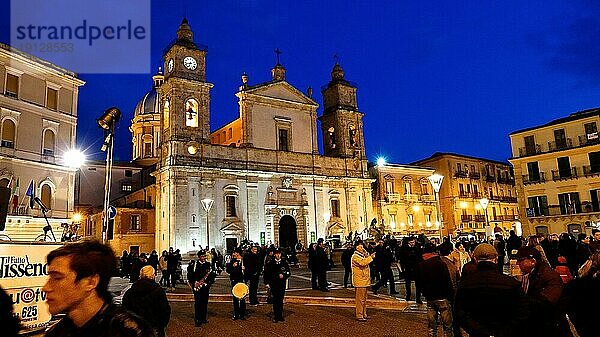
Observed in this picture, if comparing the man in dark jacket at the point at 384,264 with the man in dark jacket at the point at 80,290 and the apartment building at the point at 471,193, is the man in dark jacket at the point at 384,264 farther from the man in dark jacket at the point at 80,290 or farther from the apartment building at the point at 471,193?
the apartment building at the point at 471,193

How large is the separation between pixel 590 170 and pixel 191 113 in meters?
32.9

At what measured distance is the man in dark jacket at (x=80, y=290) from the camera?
8.11 ft

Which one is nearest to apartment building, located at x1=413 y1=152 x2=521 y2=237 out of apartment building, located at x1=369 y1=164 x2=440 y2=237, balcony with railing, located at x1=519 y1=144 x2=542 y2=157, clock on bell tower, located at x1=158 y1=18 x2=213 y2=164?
apartment building, located at x1=369 y1=164 x2=440 y2=237

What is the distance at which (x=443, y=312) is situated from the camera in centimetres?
791

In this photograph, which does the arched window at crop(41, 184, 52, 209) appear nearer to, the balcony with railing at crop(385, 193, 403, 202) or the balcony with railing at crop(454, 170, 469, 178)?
the balcony with railing at crop(385, 193, 403, 202)

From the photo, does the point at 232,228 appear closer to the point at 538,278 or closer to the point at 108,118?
the point at 108,118

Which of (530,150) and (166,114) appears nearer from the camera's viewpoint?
(166,114)

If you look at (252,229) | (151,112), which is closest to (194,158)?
(252,229)

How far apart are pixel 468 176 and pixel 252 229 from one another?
32.5 meters

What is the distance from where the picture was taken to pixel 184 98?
1490 inches

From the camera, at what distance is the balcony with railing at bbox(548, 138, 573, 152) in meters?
38.5

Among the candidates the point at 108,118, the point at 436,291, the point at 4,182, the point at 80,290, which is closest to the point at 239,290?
the point at 436,291

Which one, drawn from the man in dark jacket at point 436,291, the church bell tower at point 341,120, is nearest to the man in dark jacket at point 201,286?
the man in dark jacket at point 436,291

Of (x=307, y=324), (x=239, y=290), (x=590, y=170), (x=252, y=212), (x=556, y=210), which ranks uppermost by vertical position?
(x=590, y=170)
